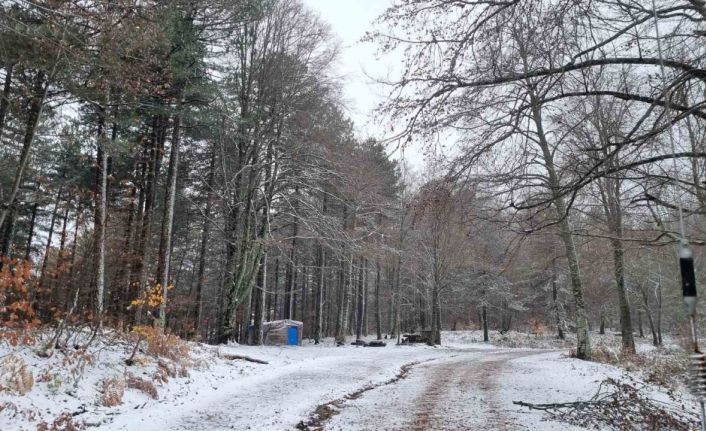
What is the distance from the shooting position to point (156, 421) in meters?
6.17

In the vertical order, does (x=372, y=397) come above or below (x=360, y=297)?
below

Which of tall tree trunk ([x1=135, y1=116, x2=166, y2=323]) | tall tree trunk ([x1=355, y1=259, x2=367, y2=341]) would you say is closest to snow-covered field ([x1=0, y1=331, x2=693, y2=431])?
tall tree trunk ([x1=135, y1=116, x2=166, y2=323])

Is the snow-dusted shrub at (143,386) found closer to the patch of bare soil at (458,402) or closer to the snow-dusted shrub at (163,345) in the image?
the snow-dusted shrub at (163,345)

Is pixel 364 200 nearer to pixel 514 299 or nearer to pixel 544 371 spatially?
pixel 544 371

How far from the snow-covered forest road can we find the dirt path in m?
0.01

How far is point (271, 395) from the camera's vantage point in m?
8.22

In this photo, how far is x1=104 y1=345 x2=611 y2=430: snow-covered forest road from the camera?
20.8 ft

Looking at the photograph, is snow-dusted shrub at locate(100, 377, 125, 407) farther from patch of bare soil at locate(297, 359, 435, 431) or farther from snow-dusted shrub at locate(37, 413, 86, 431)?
patch of bare soil at locate(297, 359, 435, 431)

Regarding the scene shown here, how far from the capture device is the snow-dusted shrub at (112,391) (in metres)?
6.74

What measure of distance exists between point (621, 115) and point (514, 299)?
32.2 metres

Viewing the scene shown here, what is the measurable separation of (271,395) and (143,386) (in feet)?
6.96

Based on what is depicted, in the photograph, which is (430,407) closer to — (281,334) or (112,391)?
(112,391)

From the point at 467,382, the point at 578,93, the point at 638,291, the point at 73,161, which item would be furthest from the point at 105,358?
the point at 638,291

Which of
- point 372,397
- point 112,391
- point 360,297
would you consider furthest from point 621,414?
point 360,297
